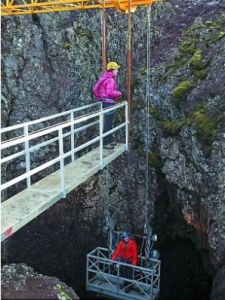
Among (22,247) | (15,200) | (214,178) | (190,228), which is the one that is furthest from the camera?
(22,247)

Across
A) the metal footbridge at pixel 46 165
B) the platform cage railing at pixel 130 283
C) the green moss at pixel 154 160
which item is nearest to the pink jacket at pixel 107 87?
the metal footbridge at pixel 46 165

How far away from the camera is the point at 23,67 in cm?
1572

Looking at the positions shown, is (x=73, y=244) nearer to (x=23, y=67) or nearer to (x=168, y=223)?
(x=168, y=223)

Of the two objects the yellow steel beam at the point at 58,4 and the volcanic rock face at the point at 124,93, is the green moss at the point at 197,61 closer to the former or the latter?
the volcanic rock face at the point at 124,93

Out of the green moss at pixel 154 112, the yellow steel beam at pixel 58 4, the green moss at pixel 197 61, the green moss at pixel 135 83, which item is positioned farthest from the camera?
the green moss at pixel 135 83

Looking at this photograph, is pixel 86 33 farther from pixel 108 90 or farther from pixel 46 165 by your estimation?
pixel 46 165

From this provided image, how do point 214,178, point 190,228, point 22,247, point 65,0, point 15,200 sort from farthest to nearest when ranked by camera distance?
point 22,247, point 190,228, point 65,0, point 214,178, point 15,200

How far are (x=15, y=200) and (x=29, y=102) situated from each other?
24.9 feet

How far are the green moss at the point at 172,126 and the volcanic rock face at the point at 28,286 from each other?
22.6ft

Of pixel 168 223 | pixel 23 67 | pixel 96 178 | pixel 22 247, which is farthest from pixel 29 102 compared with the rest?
pixel 168 223

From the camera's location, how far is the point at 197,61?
14.2 meters

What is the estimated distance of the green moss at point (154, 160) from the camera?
564 inches

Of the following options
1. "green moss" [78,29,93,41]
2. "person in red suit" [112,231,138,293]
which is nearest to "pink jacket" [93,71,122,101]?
"person in red suit" [112,231,138,293]

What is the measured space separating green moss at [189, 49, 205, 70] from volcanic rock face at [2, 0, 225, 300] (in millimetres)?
35
